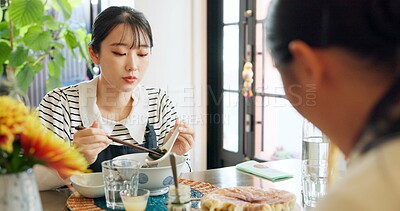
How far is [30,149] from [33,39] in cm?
195

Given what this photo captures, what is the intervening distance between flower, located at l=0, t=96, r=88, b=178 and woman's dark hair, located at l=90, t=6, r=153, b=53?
0.99 meters

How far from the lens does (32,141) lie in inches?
31.4

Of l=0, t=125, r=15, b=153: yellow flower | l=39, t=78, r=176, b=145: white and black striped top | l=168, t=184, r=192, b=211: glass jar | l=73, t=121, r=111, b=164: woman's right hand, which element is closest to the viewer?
l=0, t=125, r=15, b=153: yellow flower

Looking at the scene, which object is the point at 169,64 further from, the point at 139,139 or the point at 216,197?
the point at 216,197

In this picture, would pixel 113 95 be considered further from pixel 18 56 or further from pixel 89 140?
pixel 18 56

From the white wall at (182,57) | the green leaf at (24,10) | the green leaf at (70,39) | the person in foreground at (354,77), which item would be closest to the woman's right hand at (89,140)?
the person in foreground at (354,77)

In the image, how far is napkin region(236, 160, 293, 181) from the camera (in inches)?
61.5

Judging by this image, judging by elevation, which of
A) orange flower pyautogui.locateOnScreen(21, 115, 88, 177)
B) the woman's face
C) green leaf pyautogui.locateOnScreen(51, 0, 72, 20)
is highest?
green leaf pyautogui.locateOnScreen(51, 0, 72, 20)

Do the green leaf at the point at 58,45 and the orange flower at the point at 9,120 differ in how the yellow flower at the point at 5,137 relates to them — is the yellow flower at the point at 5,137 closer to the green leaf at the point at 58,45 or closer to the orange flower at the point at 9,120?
the orange flower at the point at 9,120

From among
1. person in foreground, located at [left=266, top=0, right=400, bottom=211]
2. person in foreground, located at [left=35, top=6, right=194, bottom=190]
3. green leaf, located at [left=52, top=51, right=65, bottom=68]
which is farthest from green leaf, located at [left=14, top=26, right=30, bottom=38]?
person in foreground, located at [left=266, top=0, right=400, bottom=211]

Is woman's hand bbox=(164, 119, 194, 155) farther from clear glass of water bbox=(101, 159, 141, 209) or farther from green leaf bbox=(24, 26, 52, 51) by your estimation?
green leaf bbox=(24, 26, 52, 51)

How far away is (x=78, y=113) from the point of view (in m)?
1.79

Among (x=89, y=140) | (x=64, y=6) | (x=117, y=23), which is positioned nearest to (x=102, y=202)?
(x=89, y=140)

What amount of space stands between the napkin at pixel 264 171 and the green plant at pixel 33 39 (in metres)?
1.38
